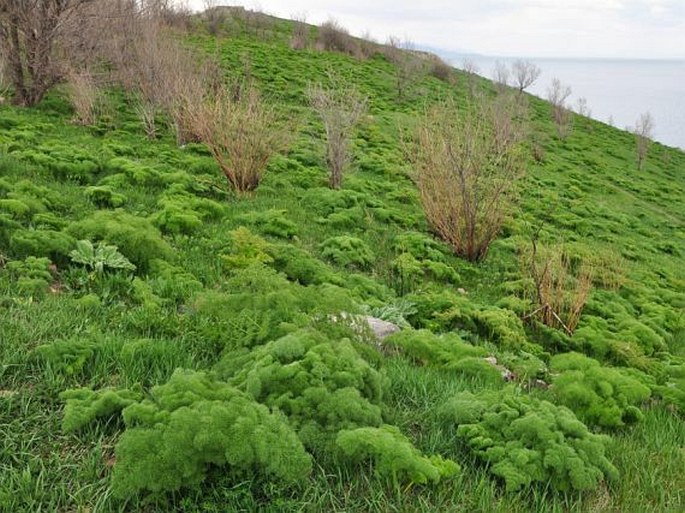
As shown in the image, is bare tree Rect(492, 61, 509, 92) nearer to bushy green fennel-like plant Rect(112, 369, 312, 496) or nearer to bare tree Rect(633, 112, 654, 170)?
bare tree Rect(633, 112, 654, 170)

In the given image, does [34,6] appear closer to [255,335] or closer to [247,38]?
[255,335]

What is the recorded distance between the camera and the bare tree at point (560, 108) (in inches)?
1387

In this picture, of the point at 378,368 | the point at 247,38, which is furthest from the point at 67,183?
the point at 247,38

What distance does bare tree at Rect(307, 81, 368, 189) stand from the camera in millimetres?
11609

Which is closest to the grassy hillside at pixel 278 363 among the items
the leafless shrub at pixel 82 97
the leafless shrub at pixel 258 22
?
the leafless shrub at pixel 82 97

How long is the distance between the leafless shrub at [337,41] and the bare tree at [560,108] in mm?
15666

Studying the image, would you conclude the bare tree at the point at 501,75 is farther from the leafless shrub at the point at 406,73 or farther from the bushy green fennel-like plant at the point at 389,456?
the bushy green fennel-like plant at the point at 389,456

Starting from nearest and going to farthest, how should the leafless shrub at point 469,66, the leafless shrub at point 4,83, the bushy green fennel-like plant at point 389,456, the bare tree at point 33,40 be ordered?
the bushy green fennel-like plant at point 389,456 → the bare tree at point 33,40 → the leafless shrub at point 4,83 → the leafless shrub at point 469,66

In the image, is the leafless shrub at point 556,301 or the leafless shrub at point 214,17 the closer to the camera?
the leafless shrub at point 556,301

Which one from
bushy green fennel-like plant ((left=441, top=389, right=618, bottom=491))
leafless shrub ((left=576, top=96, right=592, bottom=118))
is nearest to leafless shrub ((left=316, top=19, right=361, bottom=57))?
leafless shrub ((left=576, top=96, right=592, bottom=118))

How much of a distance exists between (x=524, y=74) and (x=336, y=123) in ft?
119

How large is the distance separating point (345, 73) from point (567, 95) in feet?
62.8

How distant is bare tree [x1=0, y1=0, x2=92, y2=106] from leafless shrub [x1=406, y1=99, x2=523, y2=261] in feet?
32.7

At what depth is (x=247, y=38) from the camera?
39375 mm
